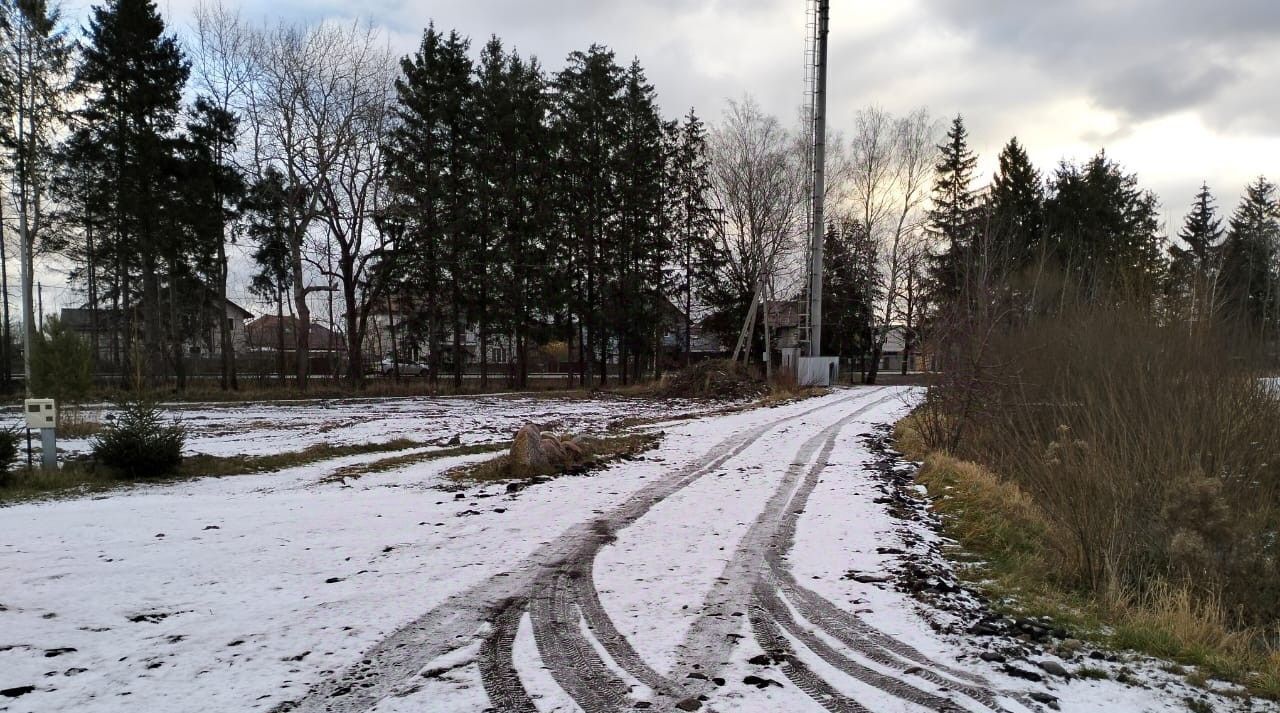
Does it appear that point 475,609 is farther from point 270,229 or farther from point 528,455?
point 270,229

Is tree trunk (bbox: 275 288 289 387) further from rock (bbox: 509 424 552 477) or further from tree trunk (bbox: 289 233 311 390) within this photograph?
rock (bbox: 509 424 552 477)

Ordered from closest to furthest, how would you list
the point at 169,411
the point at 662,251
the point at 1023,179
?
the point at 169,411 < the point at 662,251 < the point at 1023,179

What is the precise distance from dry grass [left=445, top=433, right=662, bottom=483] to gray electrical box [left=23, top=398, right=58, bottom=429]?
5950 millimetres

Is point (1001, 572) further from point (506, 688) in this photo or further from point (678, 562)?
point (506, 688)

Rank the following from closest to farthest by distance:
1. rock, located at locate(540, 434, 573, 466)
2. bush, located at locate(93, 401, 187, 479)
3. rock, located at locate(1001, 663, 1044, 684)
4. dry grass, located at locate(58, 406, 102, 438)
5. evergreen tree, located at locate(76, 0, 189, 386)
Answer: rock, located at locate(1001, 663, 1044, 684) < bush, located at locate(93, 401, 187, 479) < rock, located at locate(540, 434, 573, 466) < dry grass, located at locate(58, 406, 102, 438) < evergreen tree, located at locate(76, 0, 189, 386)

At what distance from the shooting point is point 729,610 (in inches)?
184

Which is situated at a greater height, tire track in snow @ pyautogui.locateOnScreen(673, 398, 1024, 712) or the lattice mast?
the lattice mast

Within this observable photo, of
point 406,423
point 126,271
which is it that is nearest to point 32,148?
point 126,271

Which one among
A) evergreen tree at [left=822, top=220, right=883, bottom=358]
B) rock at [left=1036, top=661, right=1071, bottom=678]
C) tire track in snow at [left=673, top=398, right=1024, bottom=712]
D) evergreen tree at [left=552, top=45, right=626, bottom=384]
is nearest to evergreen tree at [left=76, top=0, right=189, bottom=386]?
evergreen tree at [left=552, top=45, right=626, bottom=384]

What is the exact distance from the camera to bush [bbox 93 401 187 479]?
1015 centimetres

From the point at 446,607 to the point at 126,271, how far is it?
33659 mm

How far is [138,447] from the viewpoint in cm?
1016

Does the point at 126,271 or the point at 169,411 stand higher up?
the point at 126,271

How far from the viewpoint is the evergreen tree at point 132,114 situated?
27062 mm
